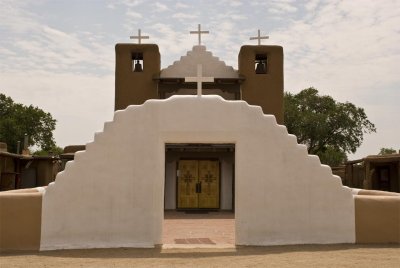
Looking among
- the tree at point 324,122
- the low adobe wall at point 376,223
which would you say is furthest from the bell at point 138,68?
the tree at point 324,122

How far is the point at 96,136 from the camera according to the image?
10.1 meters

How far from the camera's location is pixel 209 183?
2027cm

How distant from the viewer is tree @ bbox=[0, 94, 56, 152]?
50.9 m

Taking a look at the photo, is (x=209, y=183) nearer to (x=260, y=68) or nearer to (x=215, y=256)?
(x=260, y=68)

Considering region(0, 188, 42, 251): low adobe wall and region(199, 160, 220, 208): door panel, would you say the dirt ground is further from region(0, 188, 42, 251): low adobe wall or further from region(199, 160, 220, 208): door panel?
region(199, 160, 220, 208): door panel

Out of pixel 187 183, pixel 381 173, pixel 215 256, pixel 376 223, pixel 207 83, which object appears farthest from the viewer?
pixel 381 173

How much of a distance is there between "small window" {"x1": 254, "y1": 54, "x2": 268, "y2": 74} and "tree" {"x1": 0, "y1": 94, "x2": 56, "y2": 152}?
3656 cm

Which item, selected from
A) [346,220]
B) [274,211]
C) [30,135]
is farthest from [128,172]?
[30,135]

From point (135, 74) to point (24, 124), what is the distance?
35.9 metres

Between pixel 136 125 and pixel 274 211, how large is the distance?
354 centimetres

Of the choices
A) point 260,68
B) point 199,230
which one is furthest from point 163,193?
point 260,68

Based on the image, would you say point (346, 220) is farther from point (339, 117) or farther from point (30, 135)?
point (30, 135)

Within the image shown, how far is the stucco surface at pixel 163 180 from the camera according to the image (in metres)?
9.98

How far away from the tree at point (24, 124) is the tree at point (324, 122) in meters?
28.2
